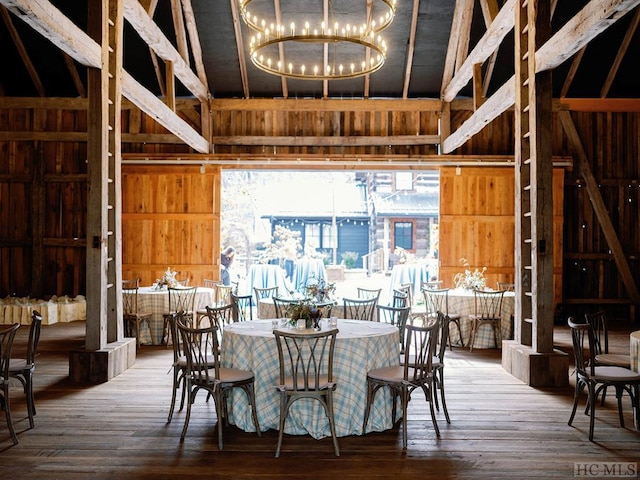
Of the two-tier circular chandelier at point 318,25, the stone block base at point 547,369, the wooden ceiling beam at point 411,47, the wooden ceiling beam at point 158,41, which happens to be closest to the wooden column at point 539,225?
the stone block base at point 547,369

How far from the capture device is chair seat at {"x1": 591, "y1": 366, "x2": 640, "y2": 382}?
4.55 meters

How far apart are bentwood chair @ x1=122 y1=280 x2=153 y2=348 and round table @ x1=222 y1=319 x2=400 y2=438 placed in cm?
362

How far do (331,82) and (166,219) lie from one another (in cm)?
426

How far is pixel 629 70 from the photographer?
36.4ft

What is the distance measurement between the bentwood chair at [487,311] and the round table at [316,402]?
3.73 m

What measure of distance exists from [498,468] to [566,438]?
3.16 ft

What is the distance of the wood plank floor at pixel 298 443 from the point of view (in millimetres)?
3846

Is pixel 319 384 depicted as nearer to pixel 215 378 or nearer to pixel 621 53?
pixel 215 378

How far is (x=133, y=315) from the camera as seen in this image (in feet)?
26.1

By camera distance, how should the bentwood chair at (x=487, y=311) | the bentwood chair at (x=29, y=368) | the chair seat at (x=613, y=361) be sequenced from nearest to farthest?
the bentwood chair at (x=29, y=368)
the chair seat at (x=613, y=361)
the bentwood chair at (x=487, y=311)

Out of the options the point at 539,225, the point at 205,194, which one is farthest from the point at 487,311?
the point at 205,194

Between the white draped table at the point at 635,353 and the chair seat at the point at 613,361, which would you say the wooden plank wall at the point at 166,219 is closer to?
the chair seat at the point at 613,361

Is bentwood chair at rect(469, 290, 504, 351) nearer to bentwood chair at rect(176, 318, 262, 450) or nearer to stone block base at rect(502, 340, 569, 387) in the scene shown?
stone block base at rect(502, 340, 569, 387)

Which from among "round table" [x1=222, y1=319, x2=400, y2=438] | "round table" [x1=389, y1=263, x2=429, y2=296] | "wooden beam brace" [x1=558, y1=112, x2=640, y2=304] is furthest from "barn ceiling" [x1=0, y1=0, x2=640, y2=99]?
"round table" [x1=222, y1=319, x2=400, y2=438]
